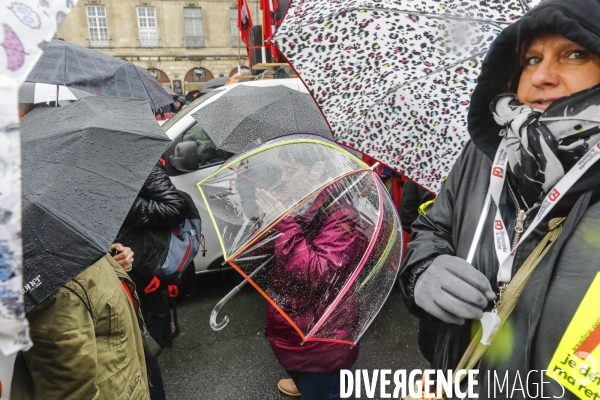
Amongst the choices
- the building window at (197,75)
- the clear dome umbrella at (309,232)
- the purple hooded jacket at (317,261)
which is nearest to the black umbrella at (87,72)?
the clear dome umbrella at (309,232)

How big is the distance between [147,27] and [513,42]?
104 feet

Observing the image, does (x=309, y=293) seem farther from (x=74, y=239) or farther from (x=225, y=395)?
(x=225, y=395)

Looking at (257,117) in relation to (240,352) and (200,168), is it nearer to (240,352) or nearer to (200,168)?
(200,168)

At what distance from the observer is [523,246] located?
1.11 metres

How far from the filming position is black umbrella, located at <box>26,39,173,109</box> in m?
2.95

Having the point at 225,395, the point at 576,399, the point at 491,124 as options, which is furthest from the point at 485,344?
the point at 225,395

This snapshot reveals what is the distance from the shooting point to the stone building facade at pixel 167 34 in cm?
2720

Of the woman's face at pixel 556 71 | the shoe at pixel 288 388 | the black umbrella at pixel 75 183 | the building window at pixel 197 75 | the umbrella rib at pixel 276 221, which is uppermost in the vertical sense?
the woman's face at pixel 556 71

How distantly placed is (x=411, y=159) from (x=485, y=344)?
4.19ft

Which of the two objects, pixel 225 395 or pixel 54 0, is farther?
pixel 225 395

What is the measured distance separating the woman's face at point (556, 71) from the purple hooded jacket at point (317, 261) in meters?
0.84

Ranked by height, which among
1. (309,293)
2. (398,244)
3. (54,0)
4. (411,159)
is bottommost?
(309,293)

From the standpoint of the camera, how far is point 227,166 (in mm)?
1827

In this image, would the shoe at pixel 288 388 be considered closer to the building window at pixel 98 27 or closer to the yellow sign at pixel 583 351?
the yellow sign at pixel 583 351
